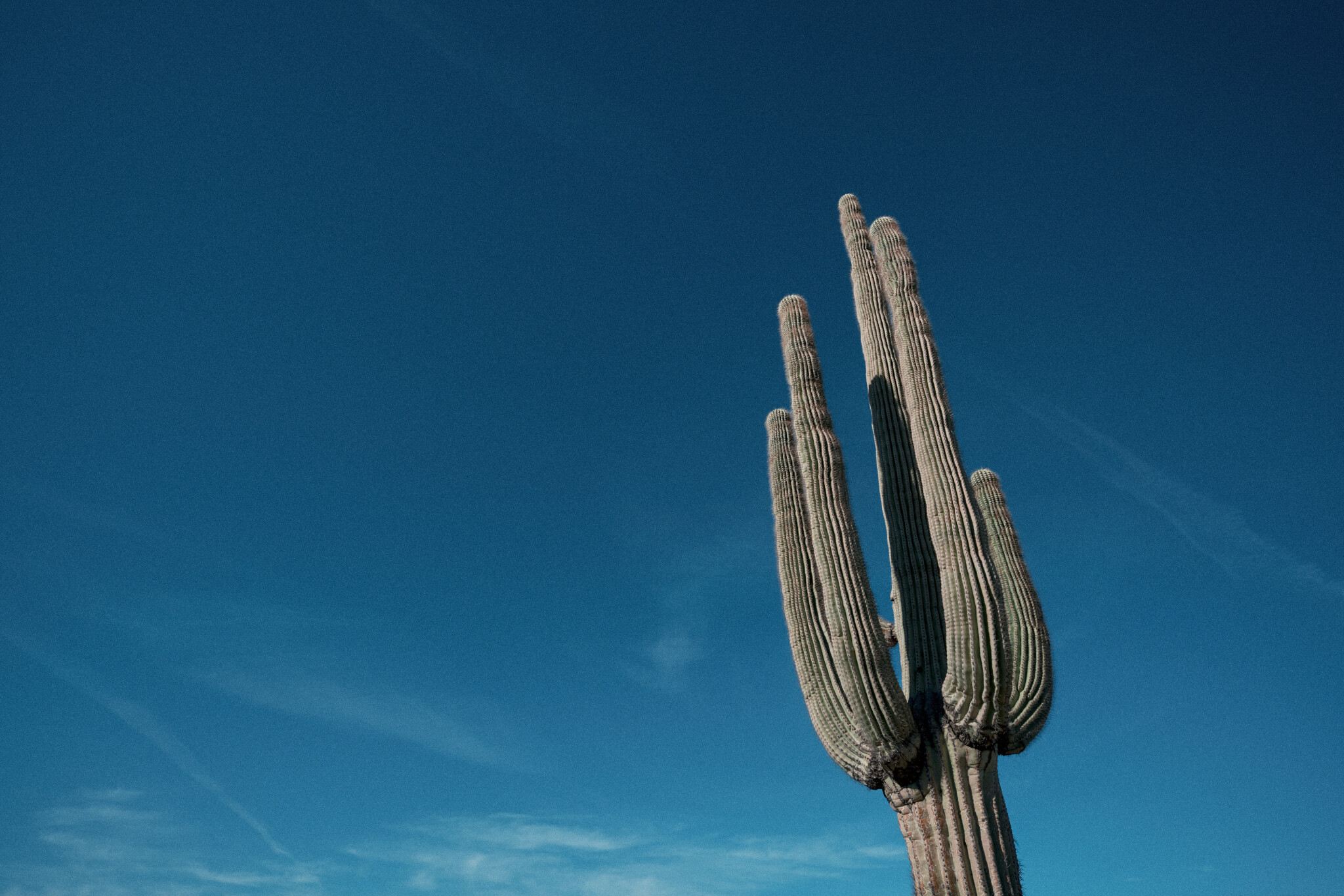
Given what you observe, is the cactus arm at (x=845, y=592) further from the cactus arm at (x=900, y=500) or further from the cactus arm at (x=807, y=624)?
the cactus arm at (x=900, y=500)

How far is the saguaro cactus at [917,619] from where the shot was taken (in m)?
7.06

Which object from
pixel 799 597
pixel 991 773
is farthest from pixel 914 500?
pixel 991 773

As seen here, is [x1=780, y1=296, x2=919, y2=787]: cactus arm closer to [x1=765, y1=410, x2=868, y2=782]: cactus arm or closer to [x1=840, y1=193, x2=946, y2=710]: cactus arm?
[x1=765, y1=410, x2=868, y2=782]: cactus arm

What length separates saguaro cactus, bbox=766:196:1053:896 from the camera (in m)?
7.06

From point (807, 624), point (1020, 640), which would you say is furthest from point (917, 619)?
point (807, 624)

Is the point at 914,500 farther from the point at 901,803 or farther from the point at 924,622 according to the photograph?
the point at 901,803

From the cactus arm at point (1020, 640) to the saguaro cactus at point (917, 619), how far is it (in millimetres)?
13

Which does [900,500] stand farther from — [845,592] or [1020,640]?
[1020,640]

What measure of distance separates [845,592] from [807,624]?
43 centimetres

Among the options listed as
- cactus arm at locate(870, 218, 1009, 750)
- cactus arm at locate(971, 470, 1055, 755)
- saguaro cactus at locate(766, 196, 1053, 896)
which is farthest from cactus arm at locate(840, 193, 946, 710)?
cactus arm at locate(971, 470, 1055, 755)

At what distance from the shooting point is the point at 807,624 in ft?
25.8

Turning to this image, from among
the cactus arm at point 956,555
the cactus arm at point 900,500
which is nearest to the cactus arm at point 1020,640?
the cactus arm at point 956,555

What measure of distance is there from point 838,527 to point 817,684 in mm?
1381

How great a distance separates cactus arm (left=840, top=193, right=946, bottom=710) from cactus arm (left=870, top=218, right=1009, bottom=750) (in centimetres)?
28
